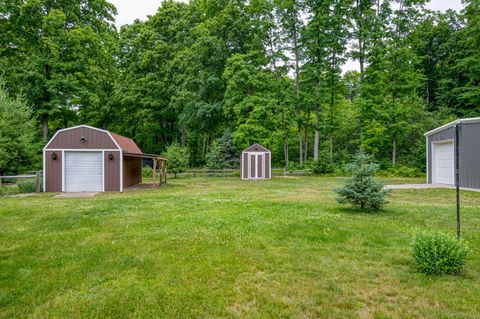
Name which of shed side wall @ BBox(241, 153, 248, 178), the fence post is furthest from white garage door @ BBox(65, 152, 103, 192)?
shed side wall @ BBox(241, 153, 248, 178)

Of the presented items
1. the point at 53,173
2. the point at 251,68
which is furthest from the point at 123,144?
the point at 251,68

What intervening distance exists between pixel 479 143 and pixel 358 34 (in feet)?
53.7

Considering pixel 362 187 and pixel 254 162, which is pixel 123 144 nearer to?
pixel 254 162

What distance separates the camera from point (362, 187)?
778 centimetres

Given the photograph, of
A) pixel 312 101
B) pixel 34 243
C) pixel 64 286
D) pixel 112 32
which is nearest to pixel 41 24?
pixel 112 32

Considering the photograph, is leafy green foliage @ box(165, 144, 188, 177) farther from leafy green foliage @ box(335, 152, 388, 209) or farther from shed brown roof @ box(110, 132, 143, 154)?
leafy green foliage @ box(335, 152, 388, 209)

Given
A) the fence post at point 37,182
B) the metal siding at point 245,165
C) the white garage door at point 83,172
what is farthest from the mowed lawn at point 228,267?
the metal siding at point 245,165

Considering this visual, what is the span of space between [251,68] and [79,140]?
14.6 metres

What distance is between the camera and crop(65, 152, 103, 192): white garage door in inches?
537

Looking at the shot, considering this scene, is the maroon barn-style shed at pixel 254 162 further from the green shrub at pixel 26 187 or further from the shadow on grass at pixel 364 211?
the shadow on grass at pixel 364 211

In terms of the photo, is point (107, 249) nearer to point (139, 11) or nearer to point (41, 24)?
point (41, 24)

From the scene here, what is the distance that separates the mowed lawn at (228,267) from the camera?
3.04 m

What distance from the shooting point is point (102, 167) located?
45.1 ft

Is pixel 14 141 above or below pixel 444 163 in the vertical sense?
above
